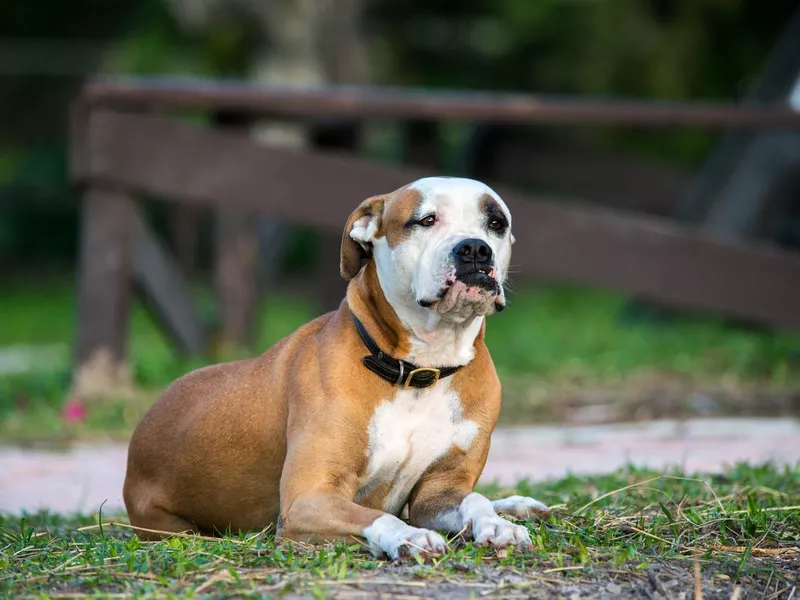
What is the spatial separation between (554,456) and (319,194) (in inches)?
85.7

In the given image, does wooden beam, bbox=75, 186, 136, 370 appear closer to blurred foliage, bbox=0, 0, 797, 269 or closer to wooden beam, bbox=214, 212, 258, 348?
wooden beam, bbox=214, 212, 258, 348

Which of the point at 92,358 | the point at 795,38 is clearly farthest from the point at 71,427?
the point at 795,38

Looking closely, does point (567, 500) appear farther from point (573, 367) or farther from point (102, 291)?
point (573, 367)

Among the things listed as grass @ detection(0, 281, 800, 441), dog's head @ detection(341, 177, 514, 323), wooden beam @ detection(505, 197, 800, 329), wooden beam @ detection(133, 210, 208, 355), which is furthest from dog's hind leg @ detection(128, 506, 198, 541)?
wooden beam @ detection(133, 210, 208, 355)

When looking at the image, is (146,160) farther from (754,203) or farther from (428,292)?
(754,203)

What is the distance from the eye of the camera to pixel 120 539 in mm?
3785

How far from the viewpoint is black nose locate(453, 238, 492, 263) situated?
3.61 metres

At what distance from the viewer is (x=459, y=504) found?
365 centimetres

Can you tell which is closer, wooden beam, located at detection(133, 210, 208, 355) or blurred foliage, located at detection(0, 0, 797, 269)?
wooden beam, located at detection(133, 210, 208, 355)

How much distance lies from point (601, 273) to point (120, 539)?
13.2 ft

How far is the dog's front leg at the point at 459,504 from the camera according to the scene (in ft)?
11.4

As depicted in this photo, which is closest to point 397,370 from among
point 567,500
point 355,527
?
point 355,527

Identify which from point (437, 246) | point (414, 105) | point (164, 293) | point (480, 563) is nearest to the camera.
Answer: point (480, 563)

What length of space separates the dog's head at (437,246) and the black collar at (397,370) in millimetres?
156
